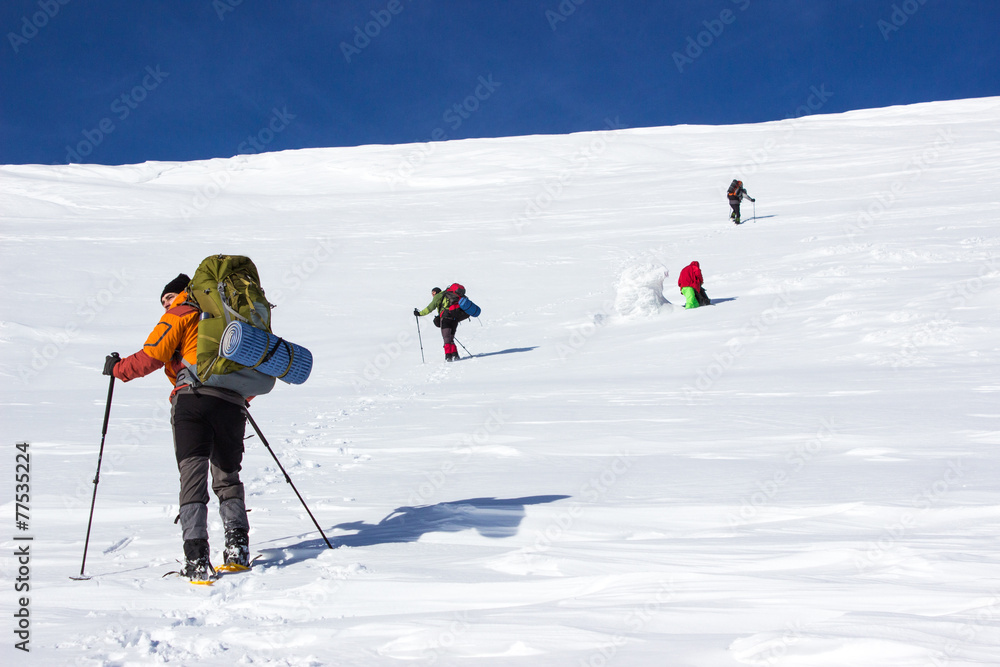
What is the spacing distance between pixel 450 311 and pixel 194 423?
930 cm

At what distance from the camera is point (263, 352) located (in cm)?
350

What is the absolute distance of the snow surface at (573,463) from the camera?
253 cm

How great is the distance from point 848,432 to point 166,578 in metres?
4.87

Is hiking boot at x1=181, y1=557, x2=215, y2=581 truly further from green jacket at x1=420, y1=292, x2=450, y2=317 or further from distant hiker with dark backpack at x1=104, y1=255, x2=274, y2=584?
green jacket at x1=420, y1=292, x2=450, y2=317

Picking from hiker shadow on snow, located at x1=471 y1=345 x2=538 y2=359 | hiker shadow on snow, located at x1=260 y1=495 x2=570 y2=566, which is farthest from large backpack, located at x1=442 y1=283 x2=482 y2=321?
hiker shadow on snow, located at x1=260 y1=495 x2=570 y2=566

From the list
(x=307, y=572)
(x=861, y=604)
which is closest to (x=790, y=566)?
(x=861, y=604)

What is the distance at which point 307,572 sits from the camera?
10.9 ft

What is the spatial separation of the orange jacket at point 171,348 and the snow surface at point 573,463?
953mm

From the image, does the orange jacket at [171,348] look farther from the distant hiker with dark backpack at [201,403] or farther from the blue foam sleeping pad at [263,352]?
the blue foam sleeping pad at [263,352]

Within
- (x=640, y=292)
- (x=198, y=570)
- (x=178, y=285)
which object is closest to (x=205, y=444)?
(x=198, y=570)

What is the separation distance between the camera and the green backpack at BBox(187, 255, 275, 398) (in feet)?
11.3

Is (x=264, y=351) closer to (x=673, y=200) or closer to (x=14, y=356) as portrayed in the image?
(x=14, y=356)

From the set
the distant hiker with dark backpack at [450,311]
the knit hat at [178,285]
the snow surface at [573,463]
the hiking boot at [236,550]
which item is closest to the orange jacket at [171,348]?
the knit hat at [178,285]

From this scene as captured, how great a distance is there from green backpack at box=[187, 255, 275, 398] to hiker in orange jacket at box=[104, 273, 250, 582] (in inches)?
2.5
